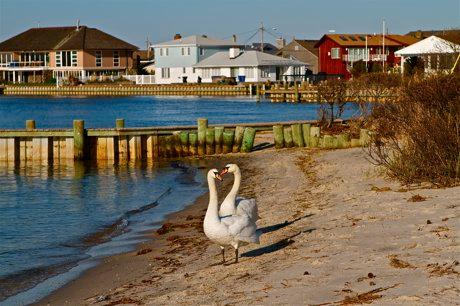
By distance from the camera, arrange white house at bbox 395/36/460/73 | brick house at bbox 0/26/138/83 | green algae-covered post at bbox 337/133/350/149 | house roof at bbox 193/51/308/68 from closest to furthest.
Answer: green algae-covered post at bbox 337/133/350/149 → white house at bbox 395/36/460/73 → house roof at bbox 193/51/308/68 → brick house at bbox 0/26/138/83

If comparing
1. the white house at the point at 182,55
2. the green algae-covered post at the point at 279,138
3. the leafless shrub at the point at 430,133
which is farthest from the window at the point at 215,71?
the leafless shrub at the point at 430,133

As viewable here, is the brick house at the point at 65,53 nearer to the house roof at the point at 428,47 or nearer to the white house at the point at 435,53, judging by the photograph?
the white house at the point at 435,53

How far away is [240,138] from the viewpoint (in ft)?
114

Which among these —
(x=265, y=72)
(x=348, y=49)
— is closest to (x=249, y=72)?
(x=265, y=72)

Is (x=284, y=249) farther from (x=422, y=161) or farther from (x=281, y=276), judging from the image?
(x=422, y=161)

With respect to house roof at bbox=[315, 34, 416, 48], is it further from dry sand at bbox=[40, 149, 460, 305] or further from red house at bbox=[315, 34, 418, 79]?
dry sand at bbox=[40, 149, 460, 305]

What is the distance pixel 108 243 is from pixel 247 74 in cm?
9502

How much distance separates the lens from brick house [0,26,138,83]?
4985 inches

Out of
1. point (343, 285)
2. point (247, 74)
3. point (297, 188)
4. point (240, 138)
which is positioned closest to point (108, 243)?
point (297, 188)

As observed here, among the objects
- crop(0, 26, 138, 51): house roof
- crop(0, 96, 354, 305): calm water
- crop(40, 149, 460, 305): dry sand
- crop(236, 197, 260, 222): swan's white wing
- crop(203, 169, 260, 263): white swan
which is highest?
crop(0, 26, 138, 51): house roof

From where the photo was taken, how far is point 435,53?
213 feet

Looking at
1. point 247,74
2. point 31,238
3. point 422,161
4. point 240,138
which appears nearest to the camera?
point 422,161

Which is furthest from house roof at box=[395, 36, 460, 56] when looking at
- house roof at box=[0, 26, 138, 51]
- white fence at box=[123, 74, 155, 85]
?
house roof at box=[0, 26, 138, 51]

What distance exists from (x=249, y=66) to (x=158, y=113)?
33.3 metres
